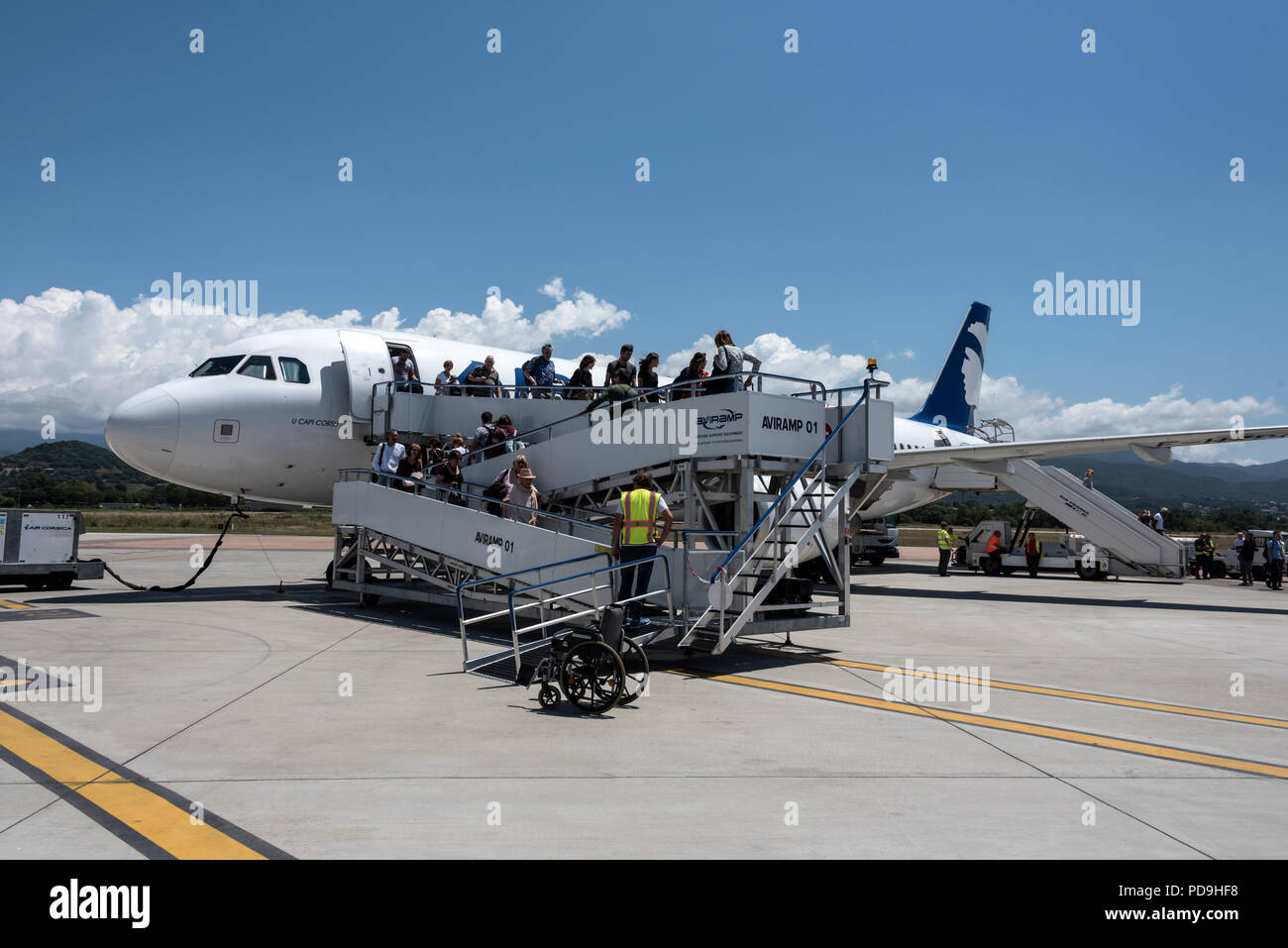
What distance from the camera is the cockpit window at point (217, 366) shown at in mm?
15398

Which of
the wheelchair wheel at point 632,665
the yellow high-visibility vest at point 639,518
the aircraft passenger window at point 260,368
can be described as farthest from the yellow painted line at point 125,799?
the aircraft passenger window at point 260,368

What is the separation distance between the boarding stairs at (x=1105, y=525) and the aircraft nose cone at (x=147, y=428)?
2128cm

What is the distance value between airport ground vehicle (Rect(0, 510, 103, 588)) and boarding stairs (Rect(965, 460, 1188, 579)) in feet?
77.2

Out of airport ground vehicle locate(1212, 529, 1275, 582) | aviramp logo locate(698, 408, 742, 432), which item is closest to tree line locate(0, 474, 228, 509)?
aviramp logo locate(698, 408, 742, 432)

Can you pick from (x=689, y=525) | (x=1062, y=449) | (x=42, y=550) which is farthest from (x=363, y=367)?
(x=1062, y=449)

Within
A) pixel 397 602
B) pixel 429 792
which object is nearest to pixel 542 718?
pixel 429 792

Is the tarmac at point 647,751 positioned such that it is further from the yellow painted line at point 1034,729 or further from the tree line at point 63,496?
the tree line at point 63,496

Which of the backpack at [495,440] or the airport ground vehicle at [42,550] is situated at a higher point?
the backpack at [495,440]

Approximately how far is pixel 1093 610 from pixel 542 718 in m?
14.5

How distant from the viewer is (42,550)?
17719mm

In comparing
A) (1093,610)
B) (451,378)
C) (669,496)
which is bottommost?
(1093,610)
